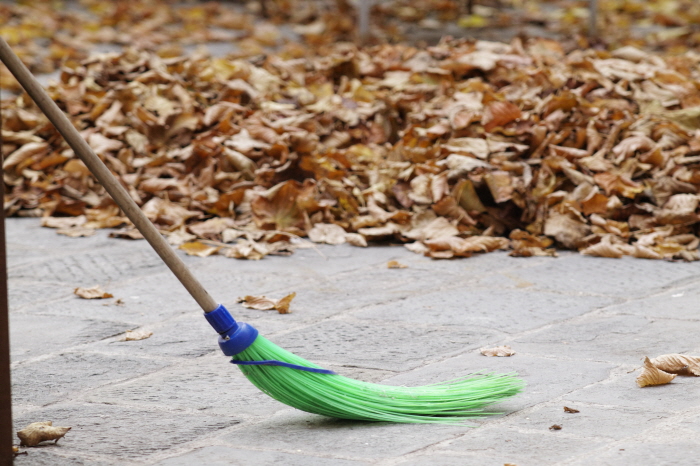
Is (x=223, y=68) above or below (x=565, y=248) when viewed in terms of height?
above

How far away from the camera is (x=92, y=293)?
3.24 metres

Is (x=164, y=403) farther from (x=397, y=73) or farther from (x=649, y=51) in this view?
(x=649, y=51)

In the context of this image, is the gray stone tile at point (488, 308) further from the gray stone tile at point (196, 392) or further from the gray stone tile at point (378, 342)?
the gray stone tile at point (196, 392)

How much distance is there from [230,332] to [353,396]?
297 mm

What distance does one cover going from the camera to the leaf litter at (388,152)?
12.8ft

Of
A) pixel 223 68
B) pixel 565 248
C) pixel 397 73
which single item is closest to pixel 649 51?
pixel 397 73

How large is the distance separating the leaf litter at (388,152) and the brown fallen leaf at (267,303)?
0.64 meters

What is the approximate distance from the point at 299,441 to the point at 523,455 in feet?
1.47

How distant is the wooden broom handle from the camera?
5.78 ft

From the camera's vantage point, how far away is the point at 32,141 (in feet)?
16.3

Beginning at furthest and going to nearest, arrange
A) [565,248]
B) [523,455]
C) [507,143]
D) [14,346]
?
1. [507,143]
2. [565,248]
3. [14,346]
4. [523,455]

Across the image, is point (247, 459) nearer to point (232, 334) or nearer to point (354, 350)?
point (232, 334)

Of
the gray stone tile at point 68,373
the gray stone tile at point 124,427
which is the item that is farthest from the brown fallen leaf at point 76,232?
the gray stone tile at point 124,427

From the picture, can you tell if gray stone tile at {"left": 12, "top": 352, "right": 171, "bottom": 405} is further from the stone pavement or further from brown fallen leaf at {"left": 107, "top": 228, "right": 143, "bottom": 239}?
brown fallen leaf at {"left": 107, "top": 228, "right": 143, "bottom": 239}
